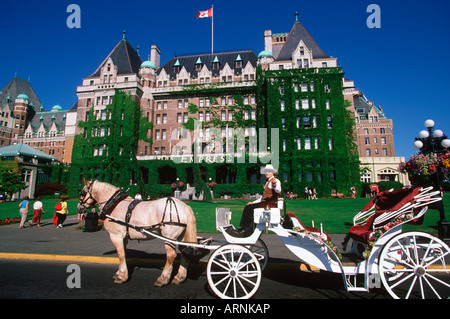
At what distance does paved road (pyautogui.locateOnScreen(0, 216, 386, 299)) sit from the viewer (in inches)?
172

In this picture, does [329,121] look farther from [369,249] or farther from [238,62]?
[369,249]

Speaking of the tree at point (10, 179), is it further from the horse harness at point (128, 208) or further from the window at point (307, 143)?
the window at point (307, 143)

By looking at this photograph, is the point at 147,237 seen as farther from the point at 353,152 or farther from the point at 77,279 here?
the point at 353,152

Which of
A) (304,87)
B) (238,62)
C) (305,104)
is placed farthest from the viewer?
(238,62)

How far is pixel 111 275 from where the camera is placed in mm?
5477

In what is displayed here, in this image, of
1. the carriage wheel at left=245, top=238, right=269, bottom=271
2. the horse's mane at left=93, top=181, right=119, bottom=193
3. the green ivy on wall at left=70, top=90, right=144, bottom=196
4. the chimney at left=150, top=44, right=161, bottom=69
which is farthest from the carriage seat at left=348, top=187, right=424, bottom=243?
the chimney at left=150, top=44, right=161, bottom=69

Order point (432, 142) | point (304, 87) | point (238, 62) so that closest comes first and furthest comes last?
point (432, 142) → point (304, 87) → point (238, 62)

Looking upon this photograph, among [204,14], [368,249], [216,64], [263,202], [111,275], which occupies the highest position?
[204,14]

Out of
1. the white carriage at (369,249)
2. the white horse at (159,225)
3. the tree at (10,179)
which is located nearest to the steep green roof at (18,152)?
the tree at (10,179)

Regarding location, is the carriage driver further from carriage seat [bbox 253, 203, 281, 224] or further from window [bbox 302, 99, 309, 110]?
window [bbox 302, 99, 309, 110]

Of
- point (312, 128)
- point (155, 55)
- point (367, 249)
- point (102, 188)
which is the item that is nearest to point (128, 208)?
point (102, 188)

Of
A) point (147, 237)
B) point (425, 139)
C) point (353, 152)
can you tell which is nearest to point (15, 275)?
point (147, 237)

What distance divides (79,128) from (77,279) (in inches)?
1939

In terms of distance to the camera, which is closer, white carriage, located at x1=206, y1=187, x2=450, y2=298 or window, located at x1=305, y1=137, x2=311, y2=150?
white carriage, located at x1=206, y1=187, x2=450, y2=298
